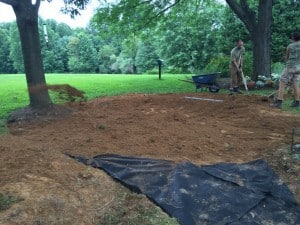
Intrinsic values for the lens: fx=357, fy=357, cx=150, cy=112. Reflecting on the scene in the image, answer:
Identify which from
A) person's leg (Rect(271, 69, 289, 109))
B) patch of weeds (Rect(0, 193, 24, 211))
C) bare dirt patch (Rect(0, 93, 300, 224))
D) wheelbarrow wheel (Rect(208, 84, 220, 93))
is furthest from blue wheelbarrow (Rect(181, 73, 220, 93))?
patch of weeds (Rect(0, 193, 24, 211))

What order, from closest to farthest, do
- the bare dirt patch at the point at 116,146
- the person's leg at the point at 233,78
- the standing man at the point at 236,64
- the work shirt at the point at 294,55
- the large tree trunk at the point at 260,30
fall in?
the bare dirt patch at the point at 116,146
the work shirt at the point at 294,55
the standing man at the point at 236,64
the person's leg at the point at 233,78
the large tree trunk at the point at 260,30

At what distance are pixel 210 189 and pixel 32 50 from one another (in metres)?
5.86

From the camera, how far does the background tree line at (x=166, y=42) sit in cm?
1541

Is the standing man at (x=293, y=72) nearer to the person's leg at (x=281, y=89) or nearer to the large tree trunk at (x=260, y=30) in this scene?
the person's leg at (x=281, y=89)

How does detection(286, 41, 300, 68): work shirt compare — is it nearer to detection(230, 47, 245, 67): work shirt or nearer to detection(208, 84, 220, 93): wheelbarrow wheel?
detection(230, 47, 245, 67): work shirt

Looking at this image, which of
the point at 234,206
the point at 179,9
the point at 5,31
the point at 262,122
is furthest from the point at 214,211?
the point at 5,31

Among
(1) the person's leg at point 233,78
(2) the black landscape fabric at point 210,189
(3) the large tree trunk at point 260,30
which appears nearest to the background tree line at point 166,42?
(3) the large tree trunk at point 260,30

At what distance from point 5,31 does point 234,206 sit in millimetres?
65806

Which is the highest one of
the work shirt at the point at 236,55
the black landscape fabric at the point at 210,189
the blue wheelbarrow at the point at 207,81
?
the work shirt at the point at 236,55

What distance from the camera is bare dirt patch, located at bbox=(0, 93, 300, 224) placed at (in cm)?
362

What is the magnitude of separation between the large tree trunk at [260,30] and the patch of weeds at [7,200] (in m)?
10.7

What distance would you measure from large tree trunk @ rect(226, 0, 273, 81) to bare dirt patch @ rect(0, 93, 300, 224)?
3.57 m

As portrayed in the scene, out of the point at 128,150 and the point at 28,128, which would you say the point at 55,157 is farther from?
the point at 28,128

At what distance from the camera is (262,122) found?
A: 6941mm
